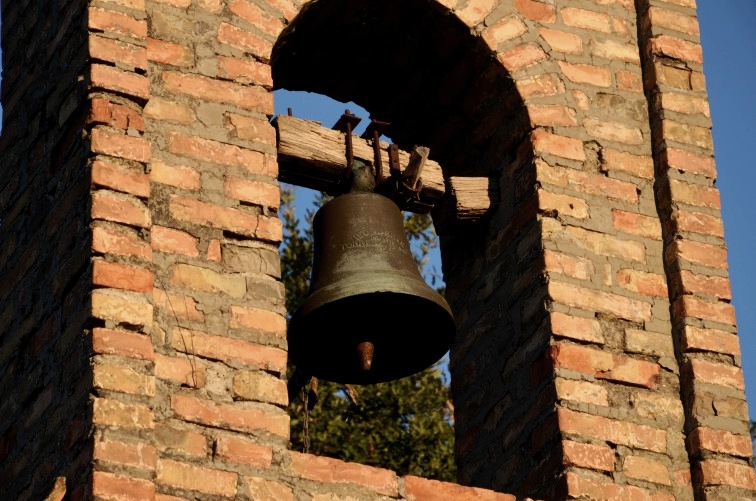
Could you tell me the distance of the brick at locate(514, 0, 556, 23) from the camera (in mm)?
7020

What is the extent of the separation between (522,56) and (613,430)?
1.48m

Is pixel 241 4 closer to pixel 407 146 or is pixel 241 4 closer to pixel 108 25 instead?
pixel 108 25

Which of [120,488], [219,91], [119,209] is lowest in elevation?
[120,488]

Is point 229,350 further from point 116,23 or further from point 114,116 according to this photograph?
point 116,23

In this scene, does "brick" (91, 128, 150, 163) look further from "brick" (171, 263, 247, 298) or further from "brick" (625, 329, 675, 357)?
"brick" (625, 329, 675, 357)

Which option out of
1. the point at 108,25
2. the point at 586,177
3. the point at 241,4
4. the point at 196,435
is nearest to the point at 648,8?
the point at 586,177

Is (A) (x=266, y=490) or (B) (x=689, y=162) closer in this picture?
(A) (x=266, y=490)

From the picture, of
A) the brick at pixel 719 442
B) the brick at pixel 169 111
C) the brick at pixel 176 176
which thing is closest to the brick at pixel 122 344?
the brick at pixel 176 176

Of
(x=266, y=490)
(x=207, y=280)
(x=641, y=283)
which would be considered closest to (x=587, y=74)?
(x=641, y=283)

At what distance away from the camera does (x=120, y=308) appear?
220 inches

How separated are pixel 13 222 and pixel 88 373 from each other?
3.76 feet

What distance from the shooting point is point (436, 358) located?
21.2 feet

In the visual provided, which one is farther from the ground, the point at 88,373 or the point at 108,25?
the point at 108,25

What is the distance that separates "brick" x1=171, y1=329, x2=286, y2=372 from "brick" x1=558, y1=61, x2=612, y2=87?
173 cm
